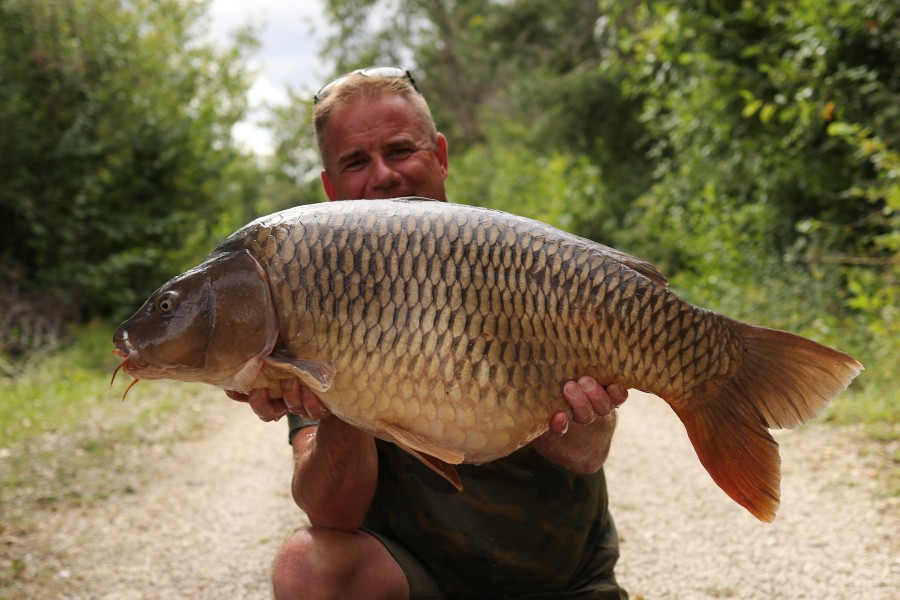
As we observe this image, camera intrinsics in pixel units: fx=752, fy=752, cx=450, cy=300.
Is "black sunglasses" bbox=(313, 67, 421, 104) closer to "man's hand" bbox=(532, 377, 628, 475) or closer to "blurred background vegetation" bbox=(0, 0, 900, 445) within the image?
"man's hand" bbox=(532, 377, 628, 475)

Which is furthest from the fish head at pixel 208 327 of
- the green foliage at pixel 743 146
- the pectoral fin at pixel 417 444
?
the green foliage at pixel 743 146

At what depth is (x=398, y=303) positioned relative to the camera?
1428mm

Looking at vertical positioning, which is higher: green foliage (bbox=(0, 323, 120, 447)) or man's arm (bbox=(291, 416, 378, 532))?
man's arm (bbox=(291, 416, 378, 532))

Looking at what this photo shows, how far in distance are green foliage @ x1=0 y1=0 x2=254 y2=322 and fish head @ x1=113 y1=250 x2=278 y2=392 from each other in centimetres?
766

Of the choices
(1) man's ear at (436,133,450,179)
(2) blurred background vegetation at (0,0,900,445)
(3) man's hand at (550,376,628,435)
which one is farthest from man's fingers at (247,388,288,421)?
(2) blurred background vegetation at (0,0,900,445)

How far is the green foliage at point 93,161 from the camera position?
8250 millimetres

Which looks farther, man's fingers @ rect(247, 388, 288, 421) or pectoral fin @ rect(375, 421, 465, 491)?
man's fingers @ rect(247, 388, 288, 421)

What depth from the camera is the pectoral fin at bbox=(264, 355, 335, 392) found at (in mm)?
1395

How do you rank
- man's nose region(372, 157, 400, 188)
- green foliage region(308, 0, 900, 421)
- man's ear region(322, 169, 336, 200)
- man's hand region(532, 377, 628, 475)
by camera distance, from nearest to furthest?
1. man's hand region(532, 377, 628, 475)
2. man's nose region(372, 157, 400, 188)
3. man's ear region(322, 169, 336, 200)
4. green foliage region(308, 0, 900, 421)

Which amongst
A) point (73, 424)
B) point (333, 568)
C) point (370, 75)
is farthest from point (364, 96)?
point (73, 424)

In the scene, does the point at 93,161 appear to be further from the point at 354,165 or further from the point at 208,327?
the point at 208,327

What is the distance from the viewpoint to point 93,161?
9117 millimetres

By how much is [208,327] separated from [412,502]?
31.2 inches

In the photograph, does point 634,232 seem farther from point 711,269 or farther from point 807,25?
point 807,25
